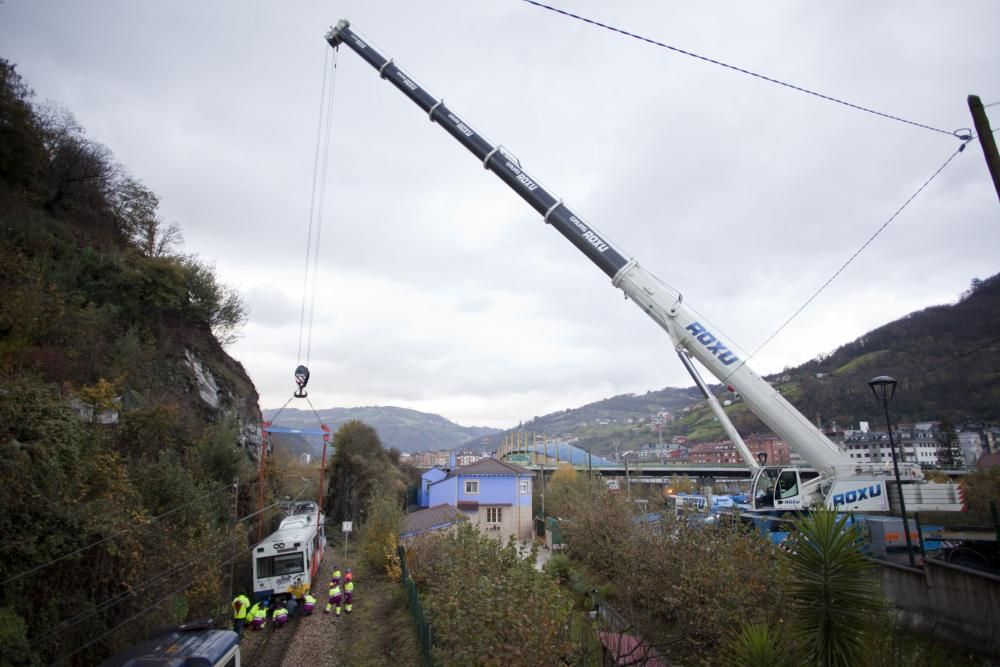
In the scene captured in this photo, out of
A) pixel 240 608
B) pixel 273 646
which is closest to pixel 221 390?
pixel 240 608

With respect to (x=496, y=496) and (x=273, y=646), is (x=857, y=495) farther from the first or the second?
(x=496, y=496)

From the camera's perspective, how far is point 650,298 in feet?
53.4

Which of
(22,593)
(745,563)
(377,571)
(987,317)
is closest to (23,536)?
(22,593)

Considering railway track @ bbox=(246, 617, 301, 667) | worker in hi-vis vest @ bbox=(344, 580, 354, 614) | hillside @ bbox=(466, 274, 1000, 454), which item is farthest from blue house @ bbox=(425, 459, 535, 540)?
hillside @ bbox=(466, 274, 1000, 454)

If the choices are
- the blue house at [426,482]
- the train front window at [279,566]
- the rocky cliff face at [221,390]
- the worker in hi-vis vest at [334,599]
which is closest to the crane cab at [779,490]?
the worker in hi-vis vest at [334,599]

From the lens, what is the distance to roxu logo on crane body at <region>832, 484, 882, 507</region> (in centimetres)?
1504

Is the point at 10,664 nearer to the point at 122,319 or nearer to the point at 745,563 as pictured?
the point at 745,563

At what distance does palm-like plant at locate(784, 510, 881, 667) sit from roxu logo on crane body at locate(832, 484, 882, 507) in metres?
12.8

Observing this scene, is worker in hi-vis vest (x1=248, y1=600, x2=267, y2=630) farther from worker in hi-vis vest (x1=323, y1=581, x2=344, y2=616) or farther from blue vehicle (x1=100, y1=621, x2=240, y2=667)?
blue vehicle (x1=100, y1=621, x2=240, y2=667)

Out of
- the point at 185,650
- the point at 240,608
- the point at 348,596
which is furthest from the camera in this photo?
the point at 348,596

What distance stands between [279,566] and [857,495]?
18722mm

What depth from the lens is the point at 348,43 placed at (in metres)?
21.6

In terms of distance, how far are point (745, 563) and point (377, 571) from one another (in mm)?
17728

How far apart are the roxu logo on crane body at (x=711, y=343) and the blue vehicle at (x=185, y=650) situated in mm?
14127
